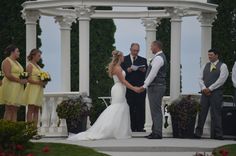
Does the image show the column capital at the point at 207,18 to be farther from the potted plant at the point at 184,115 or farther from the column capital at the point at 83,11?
the column capital at the point at 83,11

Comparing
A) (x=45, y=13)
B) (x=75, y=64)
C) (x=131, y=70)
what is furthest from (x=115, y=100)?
(x=75, y=64)

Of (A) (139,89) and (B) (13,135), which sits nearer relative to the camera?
(B) (13,135)

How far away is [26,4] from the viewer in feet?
64.0

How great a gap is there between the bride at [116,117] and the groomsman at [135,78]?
3.04 feet

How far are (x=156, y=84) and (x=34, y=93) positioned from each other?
2590mm

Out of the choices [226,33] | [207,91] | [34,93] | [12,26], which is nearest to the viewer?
[34,93]

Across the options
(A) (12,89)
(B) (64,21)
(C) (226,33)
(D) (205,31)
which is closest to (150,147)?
(A) (12,89)

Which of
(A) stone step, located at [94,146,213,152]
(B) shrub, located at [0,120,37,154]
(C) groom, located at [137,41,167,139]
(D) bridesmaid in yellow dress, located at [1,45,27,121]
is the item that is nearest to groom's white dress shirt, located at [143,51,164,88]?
(C) groom, located at [137,41,167,139]

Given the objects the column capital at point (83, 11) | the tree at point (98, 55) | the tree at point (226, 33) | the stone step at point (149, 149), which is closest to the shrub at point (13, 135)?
the stone step at point (149, 149)

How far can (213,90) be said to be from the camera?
18.0 meters

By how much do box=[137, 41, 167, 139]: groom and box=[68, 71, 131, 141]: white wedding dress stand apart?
0.55 metres

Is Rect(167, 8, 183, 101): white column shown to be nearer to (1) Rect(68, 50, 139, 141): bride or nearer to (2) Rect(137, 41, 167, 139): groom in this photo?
(2) Rect(137, 41, 167, 139): groom

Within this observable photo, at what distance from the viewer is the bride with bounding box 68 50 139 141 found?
17.4m

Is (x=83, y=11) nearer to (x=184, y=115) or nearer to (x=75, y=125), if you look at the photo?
(x=75, y=125)
